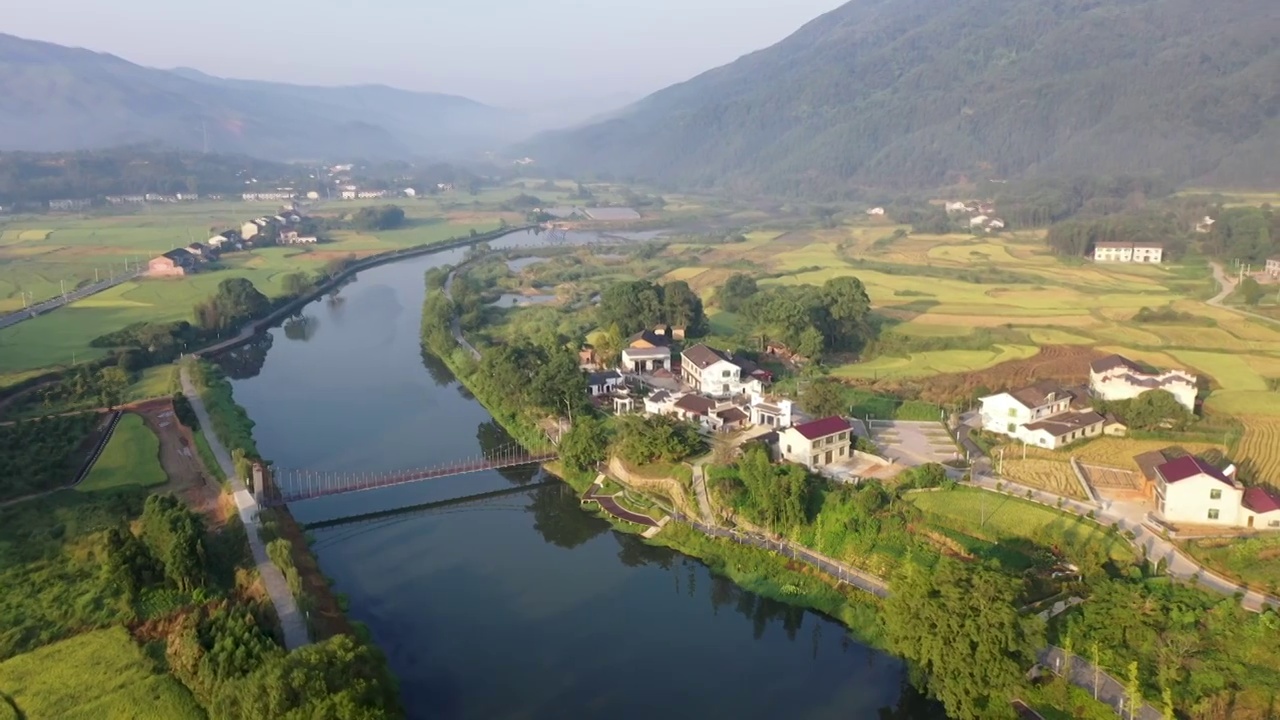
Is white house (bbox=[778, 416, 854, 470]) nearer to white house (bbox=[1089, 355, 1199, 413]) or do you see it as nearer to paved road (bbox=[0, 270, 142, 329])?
white house (bbox=[1089, 355, 1199, 413])

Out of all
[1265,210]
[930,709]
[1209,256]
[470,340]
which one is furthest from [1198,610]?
[1265,210]

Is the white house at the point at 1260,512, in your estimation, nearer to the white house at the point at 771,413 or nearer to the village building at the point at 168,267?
the white house at the point at 771,413

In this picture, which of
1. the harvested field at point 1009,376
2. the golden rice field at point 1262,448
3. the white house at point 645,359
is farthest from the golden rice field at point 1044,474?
the white house at point 645,359

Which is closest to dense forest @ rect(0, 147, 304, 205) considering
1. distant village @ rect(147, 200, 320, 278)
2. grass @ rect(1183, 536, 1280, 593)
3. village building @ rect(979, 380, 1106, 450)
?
distant village @ rect(147, 200, 320, 278)

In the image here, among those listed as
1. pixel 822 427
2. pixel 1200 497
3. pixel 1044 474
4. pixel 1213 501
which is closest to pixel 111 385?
pixel 822 427

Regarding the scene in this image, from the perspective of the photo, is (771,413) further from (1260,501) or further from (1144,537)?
(1260,501)

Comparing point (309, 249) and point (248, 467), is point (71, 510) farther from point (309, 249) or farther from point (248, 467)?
point (309, 249)
